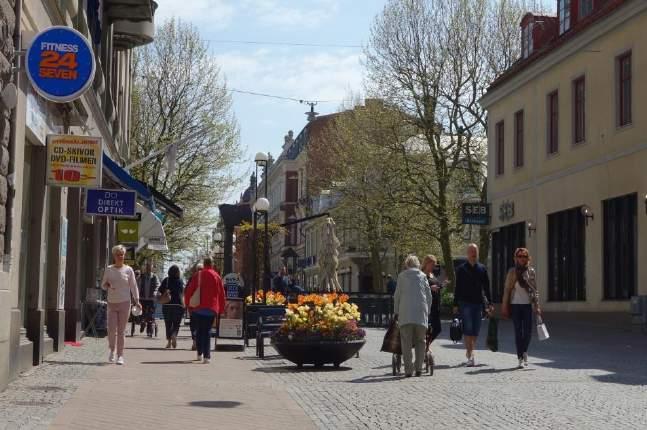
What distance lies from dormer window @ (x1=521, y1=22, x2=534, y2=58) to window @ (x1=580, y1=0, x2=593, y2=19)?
4.22 meters

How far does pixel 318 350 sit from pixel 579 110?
17.6 metres

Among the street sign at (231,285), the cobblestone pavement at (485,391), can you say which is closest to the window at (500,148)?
the street sign at (231,285)

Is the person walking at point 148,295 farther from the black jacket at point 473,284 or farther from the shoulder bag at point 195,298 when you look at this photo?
the black jacket at point 473,284

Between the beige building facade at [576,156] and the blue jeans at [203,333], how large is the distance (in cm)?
1244

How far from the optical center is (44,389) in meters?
12.2

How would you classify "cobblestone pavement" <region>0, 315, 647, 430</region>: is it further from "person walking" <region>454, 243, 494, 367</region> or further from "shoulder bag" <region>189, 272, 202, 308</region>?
"shoulder bag" <region>189, 272, 202, 308</region>

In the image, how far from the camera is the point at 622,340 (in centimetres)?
2259

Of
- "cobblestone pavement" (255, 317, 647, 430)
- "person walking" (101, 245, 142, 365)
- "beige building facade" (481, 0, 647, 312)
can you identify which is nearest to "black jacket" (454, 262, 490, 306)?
"cobblestone pavement" (255, 317, 647, 430)

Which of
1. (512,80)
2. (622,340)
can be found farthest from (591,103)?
(622,340)

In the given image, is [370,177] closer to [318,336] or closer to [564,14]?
[564,14]

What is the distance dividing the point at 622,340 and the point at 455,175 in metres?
24.2

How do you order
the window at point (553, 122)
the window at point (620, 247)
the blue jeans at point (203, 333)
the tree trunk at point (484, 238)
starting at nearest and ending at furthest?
the blue jeans at point (203, 333)
the window at point (620, 247)
the window at point (553, 122)
the tree trunk at point (484, 238)

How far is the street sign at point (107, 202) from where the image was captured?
814 inches

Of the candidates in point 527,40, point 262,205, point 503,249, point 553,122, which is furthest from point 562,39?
point 262,205
